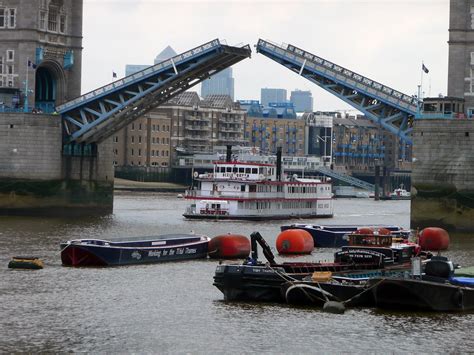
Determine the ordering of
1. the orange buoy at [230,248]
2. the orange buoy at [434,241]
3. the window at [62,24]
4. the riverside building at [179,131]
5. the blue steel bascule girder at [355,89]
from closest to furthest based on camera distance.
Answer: the orange buoy at [230,248]
the orange buoy at [434,241]
the blue steel bascule girder at [355,89]
the window at [62,24]
the riverside building at [179,131]

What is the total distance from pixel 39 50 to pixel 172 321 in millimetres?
46765

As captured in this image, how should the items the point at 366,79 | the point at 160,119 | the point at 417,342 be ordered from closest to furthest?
1. the point at 417,342
2. the point at 366,79
3. the point at 160,119

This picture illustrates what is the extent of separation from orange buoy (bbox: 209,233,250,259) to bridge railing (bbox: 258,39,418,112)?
74.9 feet

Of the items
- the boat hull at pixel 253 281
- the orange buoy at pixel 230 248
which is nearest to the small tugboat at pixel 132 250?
the orange buoy at pixel 230 248

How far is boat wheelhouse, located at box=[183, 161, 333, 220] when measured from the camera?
85688 millimetres

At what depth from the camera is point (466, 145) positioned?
241ft

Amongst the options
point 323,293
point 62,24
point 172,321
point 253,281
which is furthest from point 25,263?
point 62,24

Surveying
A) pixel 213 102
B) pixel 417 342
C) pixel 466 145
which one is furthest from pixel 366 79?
pixel 213 102

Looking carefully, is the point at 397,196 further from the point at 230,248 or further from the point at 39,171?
the point at 230,248

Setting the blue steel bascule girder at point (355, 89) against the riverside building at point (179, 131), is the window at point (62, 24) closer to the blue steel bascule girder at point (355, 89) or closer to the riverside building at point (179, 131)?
the blue steel bascule girder at point (355, 89)

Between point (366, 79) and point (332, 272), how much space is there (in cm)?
3616

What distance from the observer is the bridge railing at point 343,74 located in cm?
7788

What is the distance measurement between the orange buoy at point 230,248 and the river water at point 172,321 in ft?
11.4

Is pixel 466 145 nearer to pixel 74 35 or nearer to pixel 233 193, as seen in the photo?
pixel 233 193
